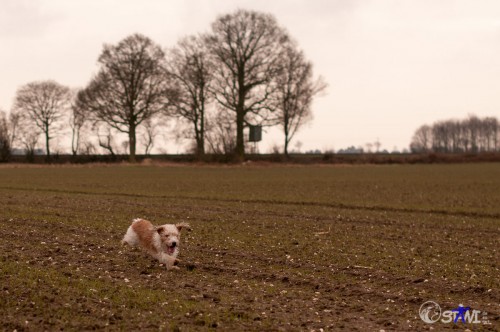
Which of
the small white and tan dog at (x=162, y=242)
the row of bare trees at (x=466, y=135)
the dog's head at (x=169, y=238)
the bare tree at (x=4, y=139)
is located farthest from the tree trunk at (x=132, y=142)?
the row of bare trees at (x=466, y=135)

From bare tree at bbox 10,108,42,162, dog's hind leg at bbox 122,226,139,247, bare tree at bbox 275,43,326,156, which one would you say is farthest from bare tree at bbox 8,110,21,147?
dog's hind leg at bbox 122,226,139,247

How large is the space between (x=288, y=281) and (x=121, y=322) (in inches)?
128

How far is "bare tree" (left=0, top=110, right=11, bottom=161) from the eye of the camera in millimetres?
83125

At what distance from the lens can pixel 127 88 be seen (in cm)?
6700

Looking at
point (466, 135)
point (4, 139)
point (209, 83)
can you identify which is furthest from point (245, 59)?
point (466, 135)

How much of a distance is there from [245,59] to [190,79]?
7.27 m

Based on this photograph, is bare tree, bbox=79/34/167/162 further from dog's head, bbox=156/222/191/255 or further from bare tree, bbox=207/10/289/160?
dog's head, bbox=156/222/191/255

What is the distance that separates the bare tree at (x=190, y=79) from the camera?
64.2 metres

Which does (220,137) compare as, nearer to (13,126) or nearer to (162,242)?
(13,126)

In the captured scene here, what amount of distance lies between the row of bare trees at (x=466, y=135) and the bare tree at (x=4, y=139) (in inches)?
4678

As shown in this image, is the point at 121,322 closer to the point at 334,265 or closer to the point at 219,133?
the point at 334,265

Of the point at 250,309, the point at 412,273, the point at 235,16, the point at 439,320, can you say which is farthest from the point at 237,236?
the point at 235,16

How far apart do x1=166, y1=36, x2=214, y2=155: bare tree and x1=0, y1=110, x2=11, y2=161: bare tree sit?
3404 cm

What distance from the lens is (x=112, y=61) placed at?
6806 centimetres
